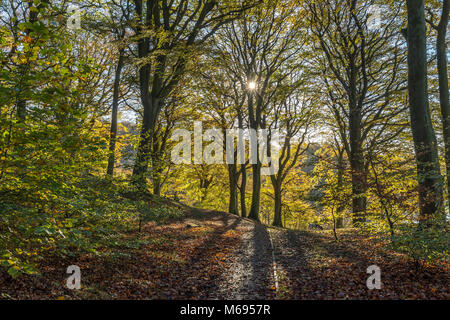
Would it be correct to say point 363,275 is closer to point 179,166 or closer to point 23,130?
point 23,130

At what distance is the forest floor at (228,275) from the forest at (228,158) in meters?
0.05

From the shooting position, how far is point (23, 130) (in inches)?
145

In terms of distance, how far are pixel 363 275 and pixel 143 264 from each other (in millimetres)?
5573

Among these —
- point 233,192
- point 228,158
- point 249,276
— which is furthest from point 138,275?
point 233,192

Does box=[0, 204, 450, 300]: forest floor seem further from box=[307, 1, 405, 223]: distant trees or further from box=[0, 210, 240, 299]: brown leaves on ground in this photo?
box=[307, 1, 405, 223]: distant trees

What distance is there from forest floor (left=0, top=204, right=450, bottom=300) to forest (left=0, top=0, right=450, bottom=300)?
49 millimetres

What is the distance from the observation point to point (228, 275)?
22.3 ft

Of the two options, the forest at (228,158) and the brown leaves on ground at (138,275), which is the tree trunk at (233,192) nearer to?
the forest at (228,158)

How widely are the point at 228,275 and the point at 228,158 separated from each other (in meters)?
16.8

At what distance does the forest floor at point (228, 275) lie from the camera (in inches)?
194

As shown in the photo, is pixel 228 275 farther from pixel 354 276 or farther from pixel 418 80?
pixel 418 80

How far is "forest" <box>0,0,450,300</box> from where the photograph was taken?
3506 mm

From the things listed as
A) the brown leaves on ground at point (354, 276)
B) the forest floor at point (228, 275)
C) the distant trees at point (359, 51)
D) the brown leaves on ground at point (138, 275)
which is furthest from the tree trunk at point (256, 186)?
the brown leaves on ground at point (354, 276)

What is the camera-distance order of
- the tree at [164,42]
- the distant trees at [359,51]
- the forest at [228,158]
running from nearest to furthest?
1. the forest at [228,158]
2. the tree at [164,42]
3. the distant trees at [359,51]
